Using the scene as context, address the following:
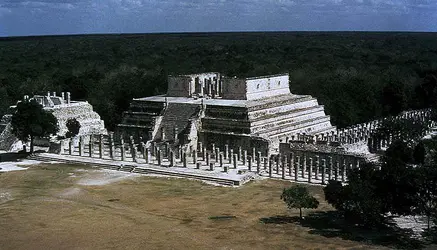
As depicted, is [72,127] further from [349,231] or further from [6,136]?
[349,231]

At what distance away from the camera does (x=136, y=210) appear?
27500 mm

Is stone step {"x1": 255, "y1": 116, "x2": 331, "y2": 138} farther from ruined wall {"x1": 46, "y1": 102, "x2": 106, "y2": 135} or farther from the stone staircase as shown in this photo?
the stone staircase

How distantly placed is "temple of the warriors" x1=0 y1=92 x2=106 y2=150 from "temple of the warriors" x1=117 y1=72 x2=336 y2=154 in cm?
444

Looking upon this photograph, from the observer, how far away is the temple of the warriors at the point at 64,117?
44.7 metres

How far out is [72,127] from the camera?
148 ft

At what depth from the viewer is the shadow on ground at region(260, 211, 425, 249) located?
22.2 meters

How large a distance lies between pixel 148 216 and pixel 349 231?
26.9ft

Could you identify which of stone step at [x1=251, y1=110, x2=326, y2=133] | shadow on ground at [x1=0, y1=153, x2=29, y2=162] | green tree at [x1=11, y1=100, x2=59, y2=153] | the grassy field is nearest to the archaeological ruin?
stone step at [x1=251, y1=110, x2=326, y2=133]

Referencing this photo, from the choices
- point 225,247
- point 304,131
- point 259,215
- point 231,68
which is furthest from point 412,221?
point 231,68

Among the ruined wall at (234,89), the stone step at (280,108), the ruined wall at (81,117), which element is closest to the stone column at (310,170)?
the stone step at (280,108)

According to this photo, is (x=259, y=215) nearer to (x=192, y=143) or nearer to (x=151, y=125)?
(x=192, y=143)

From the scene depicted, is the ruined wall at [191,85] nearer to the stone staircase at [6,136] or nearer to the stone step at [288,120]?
the stone step at [288,120]

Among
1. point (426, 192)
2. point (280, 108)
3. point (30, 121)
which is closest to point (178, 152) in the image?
point (280, 108)

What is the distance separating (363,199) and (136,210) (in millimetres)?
9754
